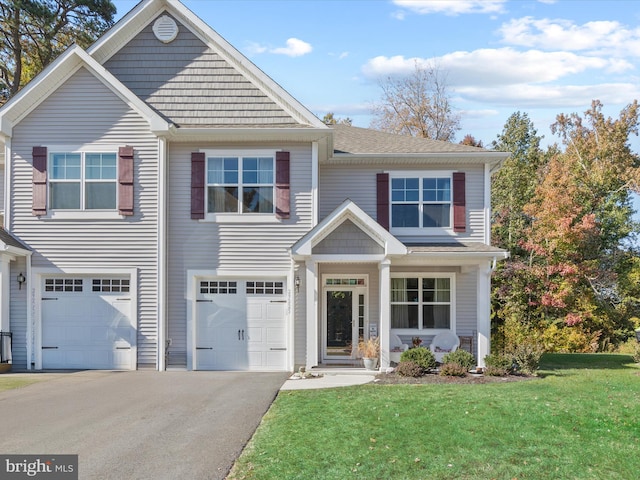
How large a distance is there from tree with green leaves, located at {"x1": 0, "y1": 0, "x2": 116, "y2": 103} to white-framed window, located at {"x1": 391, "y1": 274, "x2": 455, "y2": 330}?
20.0m

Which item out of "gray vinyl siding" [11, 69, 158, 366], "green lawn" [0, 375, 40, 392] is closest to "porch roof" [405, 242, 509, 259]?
"gray vinyl siding" [11, 69, 158, 366]

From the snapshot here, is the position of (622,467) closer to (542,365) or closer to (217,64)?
(542,365)

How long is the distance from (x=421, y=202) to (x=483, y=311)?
347 centimetres

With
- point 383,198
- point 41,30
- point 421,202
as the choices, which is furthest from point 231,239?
point 41,30

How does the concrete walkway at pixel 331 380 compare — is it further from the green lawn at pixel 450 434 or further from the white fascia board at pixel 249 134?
the white fascia board at pixel 249 134

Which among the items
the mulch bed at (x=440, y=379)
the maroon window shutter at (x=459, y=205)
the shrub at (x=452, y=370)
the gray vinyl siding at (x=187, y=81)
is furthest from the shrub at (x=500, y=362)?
the gray vinyl siding at (x=187, y=81)

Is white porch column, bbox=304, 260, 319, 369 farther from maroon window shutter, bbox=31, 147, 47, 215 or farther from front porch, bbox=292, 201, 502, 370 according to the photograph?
maroon window shutter, bbox=31, 147, 47, 215

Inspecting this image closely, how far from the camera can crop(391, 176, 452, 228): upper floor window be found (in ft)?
56.0

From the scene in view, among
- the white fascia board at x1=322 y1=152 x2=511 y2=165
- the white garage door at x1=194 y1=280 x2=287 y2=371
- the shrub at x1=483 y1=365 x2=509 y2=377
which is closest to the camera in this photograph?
the shrub at x1=483 y1=365 x2=509 y2=377

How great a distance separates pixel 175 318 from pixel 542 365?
9690mm

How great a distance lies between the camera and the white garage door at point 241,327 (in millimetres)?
15648

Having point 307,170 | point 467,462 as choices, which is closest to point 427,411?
point 467,462

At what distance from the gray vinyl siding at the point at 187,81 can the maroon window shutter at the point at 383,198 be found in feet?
10.4

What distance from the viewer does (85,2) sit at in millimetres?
28969
